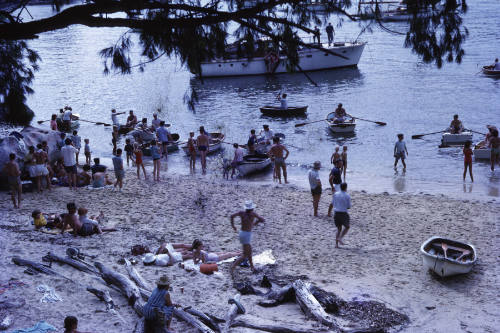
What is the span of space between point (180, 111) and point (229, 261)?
2579 centimetres

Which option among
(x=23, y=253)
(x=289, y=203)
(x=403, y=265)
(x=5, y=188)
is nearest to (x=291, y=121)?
(x=289, y=203)

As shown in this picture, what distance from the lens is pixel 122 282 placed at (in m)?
9.60

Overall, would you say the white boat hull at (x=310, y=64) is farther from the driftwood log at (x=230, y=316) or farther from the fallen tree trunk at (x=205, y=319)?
the fallen tree trunk at (x=205, y=319)

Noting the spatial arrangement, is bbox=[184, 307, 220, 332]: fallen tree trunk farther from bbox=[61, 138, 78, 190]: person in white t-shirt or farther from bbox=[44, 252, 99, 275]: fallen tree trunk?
bbox=[61, 138, 78, 190]: person in white t-shirt

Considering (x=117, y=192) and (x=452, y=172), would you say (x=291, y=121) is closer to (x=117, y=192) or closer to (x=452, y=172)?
(x=452, y=172)

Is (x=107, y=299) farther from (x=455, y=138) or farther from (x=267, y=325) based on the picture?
(x=455, y=138)

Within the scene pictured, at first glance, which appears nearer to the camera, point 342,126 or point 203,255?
point 203,255

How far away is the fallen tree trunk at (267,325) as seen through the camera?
334 inches

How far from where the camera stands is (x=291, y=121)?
3247cm

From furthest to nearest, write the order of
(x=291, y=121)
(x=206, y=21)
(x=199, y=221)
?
(x=291, y=121) < (x=199, y=221) < (x=206, y=21)

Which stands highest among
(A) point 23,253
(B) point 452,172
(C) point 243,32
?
(C) point 243,32

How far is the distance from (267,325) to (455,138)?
18617 mm

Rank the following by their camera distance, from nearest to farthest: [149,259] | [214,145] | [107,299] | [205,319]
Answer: [205,319], [107,299], [149,259], [214,145]

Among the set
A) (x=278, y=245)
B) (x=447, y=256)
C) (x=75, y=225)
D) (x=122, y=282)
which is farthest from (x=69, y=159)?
(x=447, y=256)
